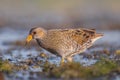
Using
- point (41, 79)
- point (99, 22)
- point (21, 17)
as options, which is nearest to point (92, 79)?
point (41, 79)

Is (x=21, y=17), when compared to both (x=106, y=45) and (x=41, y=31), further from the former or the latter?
(x=41, y=31)

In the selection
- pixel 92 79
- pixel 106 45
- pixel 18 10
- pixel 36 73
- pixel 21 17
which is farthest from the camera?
pixel 18 10

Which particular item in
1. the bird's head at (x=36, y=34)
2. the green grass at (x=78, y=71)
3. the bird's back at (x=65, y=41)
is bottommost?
the green grass at (x=78, y=71)

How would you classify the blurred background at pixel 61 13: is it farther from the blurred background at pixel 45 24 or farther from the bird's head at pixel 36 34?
the bird's head at pixel 36 34

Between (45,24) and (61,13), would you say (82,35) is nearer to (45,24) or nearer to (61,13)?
(45,24)

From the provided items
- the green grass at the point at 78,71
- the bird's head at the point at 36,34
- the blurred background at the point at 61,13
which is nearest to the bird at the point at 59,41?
the bird's head at the point at 36,34

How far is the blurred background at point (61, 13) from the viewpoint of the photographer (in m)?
27.0

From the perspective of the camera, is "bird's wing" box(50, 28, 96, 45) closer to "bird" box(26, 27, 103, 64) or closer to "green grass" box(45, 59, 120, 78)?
"bird" box(26, 27, 103, 64)

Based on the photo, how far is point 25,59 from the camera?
50.8 ft

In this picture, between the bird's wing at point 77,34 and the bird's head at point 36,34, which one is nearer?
the bird's head at point 36,34

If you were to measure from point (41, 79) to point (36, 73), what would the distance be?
721 mm

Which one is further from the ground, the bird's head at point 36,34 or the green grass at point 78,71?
the bird's head at point 36,34

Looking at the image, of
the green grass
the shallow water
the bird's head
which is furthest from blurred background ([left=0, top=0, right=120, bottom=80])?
the bird's head

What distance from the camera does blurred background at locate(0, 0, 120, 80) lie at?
14.7m
